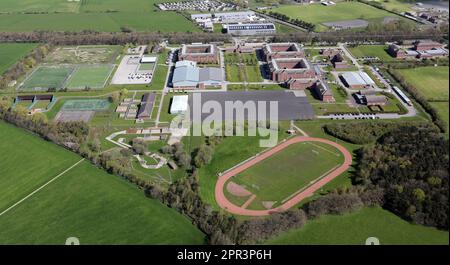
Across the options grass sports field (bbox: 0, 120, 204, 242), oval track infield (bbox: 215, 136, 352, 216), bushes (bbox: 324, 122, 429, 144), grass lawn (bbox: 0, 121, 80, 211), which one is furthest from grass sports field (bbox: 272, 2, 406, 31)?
grass sports field (bbox: 0, 120, 204, 242)

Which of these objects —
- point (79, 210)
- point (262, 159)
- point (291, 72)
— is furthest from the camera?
point (291, 72)

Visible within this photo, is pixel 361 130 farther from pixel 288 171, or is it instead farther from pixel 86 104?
pixel 86 104

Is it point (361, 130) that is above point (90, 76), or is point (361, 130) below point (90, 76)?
above

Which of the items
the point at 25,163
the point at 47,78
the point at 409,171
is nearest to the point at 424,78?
the point at 409,171

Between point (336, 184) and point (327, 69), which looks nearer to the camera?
point (336, 184)

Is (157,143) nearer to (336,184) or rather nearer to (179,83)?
(179,83)

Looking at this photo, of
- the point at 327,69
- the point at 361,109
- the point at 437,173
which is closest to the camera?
the point at 437,173
